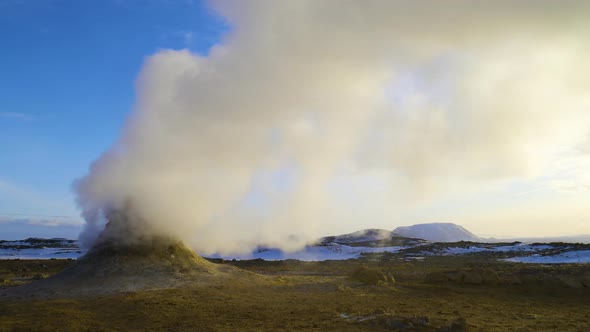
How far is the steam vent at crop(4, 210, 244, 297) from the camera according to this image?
684 inches

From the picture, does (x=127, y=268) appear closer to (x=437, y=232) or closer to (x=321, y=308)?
(x=321, y=308)

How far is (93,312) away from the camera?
13.5m

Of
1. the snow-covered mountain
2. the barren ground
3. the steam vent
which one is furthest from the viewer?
the snow-covered mountain

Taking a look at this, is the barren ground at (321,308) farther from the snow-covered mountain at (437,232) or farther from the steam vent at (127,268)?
the snow-covered mountain at (437,232)

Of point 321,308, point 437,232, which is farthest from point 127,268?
point 437,232

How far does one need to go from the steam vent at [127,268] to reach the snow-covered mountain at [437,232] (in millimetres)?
137678

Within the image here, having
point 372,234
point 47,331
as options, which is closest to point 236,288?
point 47,331

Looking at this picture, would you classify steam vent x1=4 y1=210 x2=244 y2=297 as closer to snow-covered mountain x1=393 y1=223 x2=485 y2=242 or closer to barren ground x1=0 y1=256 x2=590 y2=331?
barren ground x1=0 y1=256 x2=590 y2=331

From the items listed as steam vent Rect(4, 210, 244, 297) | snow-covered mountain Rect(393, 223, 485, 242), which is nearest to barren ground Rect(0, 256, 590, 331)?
steam vent Rect(4, 210, 244, 297)

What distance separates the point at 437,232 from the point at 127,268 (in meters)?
152

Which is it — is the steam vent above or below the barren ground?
above

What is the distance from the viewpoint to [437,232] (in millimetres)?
157625

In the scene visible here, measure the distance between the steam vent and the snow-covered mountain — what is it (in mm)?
137678

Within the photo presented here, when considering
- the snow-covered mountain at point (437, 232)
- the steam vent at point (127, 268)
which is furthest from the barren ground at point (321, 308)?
the snow-covered mountain at point (437, 232)
